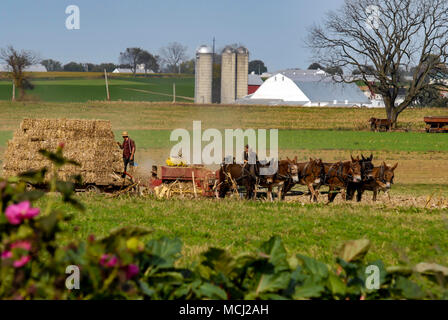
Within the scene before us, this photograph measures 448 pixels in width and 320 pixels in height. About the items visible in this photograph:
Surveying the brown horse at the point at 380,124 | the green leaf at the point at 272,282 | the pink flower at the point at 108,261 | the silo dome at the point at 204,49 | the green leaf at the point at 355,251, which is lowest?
the green leaf at the point at 272,282

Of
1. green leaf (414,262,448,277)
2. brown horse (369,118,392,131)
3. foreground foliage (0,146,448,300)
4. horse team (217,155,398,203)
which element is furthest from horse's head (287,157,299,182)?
brown horse (369,118,392,131)

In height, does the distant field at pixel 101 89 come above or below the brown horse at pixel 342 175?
above

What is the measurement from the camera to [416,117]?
243 ft

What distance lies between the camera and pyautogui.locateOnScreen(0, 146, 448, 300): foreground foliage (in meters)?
3.99

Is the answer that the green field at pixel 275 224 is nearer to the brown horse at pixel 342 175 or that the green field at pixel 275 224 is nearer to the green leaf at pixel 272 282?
the brown horse at pixel 342 175

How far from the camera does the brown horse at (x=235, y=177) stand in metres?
21.2

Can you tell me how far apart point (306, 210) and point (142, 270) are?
37.6 feet

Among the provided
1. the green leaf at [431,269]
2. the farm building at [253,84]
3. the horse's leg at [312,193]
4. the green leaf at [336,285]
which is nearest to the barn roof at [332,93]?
the farm building at [253,84]

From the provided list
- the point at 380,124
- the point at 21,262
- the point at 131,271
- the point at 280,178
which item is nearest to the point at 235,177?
the point at 280,178

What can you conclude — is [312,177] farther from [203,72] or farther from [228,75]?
[228,75]

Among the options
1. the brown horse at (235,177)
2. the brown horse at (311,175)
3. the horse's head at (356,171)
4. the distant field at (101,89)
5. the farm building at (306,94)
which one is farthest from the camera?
the farm building at (306,94)

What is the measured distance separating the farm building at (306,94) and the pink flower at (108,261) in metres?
106

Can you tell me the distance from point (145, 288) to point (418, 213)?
13012 millimetres
